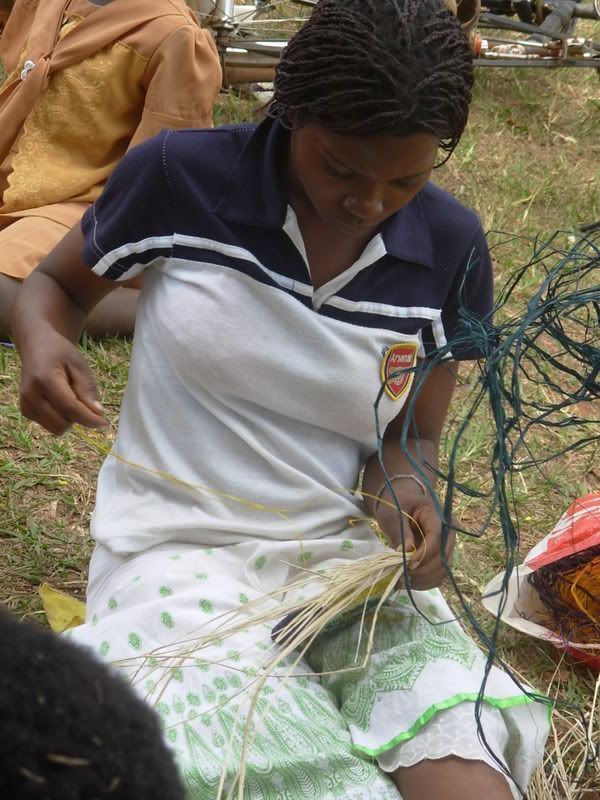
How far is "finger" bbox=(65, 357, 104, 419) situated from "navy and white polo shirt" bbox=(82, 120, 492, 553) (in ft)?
0.48

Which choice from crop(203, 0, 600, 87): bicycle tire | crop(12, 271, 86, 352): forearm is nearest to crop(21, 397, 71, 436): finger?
crop(12, 271, 86, 352): forearm

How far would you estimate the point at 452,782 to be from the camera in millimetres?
1445

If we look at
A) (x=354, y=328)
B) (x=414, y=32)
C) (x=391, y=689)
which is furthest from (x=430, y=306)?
(x=391, y=689)

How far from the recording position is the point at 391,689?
5.03ft

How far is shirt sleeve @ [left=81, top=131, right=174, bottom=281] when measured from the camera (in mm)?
1622

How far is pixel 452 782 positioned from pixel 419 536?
0.39 m

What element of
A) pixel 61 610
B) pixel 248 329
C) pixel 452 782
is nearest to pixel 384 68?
pixel 248 329

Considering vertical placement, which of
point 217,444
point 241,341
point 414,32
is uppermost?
point 414,32

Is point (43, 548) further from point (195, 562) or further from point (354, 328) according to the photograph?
point (354, 328)

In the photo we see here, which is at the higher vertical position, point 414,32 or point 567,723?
point 414,32

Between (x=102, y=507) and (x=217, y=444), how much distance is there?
0.25 metres

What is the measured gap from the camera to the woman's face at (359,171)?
4.62 feet

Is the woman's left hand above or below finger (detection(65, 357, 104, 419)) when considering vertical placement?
below

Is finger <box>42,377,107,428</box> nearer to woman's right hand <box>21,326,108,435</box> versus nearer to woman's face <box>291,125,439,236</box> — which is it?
woman's right hand <box>21,326,108,435</box>
